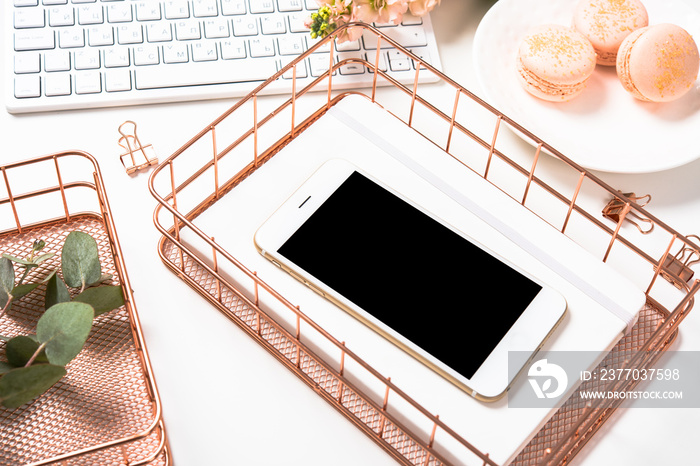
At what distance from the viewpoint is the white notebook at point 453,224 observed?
0.57 meters

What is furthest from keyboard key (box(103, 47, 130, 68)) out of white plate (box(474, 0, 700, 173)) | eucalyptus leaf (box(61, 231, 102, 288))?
white plate (box(474, 0, 700, 173))

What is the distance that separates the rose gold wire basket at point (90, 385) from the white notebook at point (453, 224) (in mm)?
95

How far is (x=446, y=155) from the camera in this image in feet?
2.28

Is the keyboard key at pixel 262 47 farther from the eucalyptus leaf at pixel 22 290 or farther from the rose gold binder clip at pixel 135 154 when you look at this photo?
the eucalyptus leaf at pixel 22 290

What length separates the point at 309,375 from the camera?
0.62 m

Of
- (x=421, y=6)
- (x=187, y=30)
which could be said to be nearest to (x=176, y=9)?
(x=187, y=30)

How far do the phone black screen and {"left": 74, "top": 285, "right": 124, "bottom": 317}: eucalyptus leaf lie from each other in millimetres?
129

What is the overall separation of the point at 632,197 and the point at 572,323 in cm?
16

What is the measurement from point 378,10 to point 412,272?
0.27 m

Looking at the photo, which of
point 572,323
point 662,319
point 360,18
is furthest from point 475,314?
point 360,18

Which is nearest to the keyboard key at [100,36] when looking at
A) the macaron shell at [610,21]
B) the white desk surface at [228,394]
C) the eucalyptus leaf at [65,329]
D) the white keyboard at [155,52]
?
the white keyboard at [155,52]

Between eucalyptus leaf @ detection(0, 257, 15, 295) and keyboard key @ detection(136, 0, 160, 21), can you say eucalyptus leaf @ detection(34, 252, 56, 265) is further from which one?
keyboard key @ detection(136, 0, 160, 21)

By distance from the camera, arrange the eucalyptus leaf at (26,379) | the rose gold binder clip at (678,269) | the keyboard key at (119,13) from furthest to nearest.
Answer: the keyboard key at (119,13) → the rose gold binder clip at (678,269) → the eucalyptus leaf at (26,379)

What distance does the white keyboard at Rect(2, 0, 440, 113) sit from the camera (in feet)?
2.39
